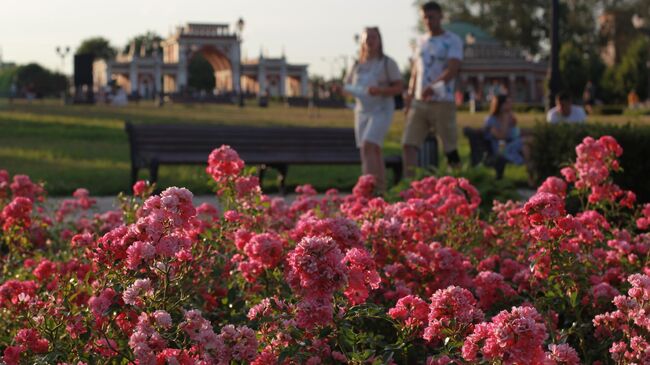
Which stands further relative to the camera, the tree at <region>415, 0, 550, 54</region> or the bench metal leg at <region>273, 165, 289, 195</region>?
the tree at <region>415, 0, 550, 54</region>

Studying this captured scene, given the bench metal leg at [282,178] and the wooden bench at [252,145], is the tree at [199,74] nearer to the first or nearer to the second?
the wooden bench at [252,145]

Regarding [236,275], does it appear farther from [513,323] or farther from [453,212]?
[513,323]

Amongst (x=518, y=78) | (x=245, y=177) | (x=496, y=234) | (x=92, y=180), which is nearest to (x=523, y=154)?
(x=92, y=180)

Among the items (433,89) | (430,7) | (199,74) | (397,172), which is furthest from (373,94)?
(199,74)

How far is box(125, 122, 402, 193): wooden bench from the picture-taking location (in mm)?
10062

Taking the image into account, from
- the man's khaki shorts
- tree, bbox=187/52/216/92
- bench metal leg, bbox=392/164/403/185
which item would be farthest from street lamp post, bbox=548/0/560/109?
tree, bbox=187/52/216/92

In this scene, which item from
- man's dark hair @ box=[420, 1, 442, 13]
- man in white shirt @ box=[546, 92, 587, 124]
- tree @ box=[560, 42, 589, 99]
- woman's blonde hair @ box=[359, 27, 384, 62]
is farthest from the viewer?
tree @ box=[560, 42, 589, 99]

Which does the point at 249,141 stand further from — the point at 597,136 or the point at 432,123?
the point at 597,136

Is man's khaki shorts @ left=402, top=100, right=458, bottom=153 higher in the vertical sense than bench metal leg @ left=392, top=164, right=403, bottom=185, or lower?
higher

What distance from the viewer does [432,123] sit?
885 cm

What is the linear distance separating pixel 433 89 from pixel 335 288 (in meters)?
6.41

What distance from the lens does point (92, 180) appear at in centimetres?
1127

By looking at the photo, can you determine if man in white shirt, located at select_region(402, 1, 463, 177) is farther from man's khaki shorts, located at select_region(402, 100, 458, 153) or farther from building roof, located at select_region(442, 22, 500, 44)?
building roof, located at select_region(442, 22, 500, 44)

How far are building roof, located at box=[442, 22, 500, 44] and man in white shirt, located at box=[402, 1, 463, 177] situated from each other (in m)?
70.4
